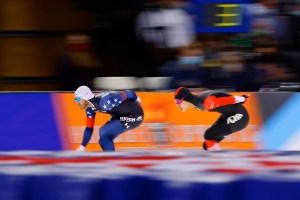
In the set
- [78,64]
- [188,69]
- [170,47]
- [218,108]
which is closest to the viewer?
[218,108]

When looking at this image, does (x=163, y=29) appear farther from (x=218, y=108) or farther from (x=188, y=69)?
(x=218, y=108)

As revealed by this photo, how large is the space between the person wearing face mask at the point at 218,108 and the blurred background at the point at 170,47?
365mm

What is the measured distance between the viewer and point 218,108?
11375 mm

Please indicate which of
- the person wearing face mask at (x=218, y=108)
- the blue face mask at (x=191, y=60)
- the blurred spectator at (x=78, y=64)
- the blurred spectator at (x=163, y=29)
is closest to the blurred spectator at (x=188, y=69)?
the blue face mask at (x=191, y=60)

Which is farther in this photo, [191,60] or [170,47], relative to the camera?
[170,47]

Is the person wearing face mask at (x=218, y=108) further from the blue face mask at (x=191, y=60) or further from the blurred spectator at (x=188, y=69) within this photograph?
the blue face mask at (x=191, y=60)

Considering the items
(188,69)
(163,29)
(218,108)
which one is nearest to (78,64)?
(163,29)

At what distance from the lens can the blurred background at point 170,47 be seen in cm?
1169

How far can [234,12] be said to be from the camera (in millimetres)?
12445

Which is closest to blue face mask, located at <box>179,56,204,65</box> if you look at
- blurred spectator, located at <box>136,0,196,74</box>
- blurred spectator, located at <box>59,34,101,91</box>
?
blurred spectator, located at <box>136,0,196,74</box>

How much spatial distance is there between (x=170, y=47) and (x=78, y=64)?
4.31ft

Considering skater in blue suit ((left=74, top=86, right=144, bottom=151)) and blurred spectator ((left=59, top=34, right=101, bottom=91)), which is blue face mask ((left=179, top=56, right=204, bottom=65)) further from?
blurred spectator ((left=59, top=34, right=101, bottom=91))

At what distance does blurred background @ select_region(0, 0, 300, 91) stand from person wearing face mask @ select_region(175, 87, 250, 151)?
365 mm

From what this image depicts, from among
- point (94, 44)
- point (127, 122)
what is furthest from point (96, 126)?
point (94, 44)
